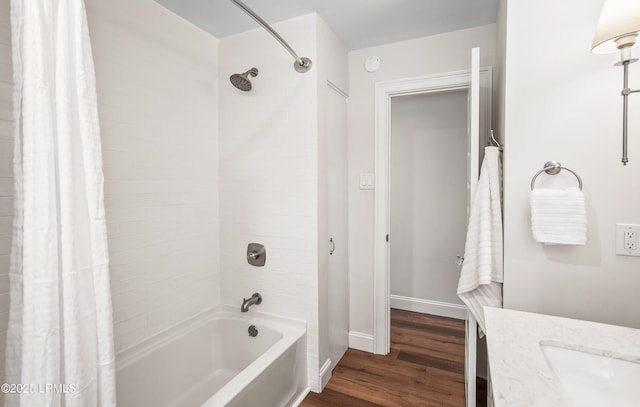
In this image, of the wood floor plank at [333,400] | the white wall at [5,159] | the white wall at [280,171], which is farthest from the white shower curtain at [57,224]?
the wood floor plank at [333,400]

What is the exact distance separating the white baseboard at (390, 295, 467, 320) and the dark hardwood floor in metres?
0.24

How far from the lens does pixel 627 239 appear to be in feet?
3.84

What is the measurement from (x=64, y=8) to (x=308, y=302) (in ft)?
5.81

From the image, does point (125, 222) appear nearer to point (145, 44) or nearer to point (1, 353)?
point (1, 353)

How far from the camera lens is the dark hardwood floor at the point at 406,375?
1896 mm

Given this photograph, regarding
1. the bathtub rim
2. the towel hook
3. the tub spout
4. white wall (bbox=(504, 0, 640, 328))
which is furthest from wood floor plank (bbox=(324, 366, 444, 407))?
the towel hook

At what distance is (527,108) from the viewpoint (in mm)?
1306

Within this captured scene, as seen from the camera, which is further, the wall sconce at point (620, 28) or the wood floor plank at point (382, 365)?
the wood floor plank at point (382, 365)

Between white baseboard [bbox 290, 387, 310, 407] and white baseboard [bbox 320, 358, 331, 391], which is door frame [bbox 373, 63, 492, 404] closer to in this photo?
white baseboard [bbox 320, 358, 331, 391]

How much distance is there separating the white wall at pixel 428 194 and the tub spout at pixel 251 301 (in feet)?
5.90

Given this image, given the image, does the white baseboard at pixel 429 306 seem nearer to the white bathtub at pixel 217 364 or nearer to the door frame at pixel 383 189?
the door frame at pixel 383 189

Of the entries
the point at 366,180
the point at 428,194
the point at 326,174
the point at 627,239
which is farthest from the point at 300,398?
the point at 428,194

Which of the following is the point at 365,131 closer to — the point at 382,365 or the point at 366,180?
the point at 366,180

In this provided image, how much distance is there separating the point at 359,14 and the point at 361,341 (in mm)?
2461
